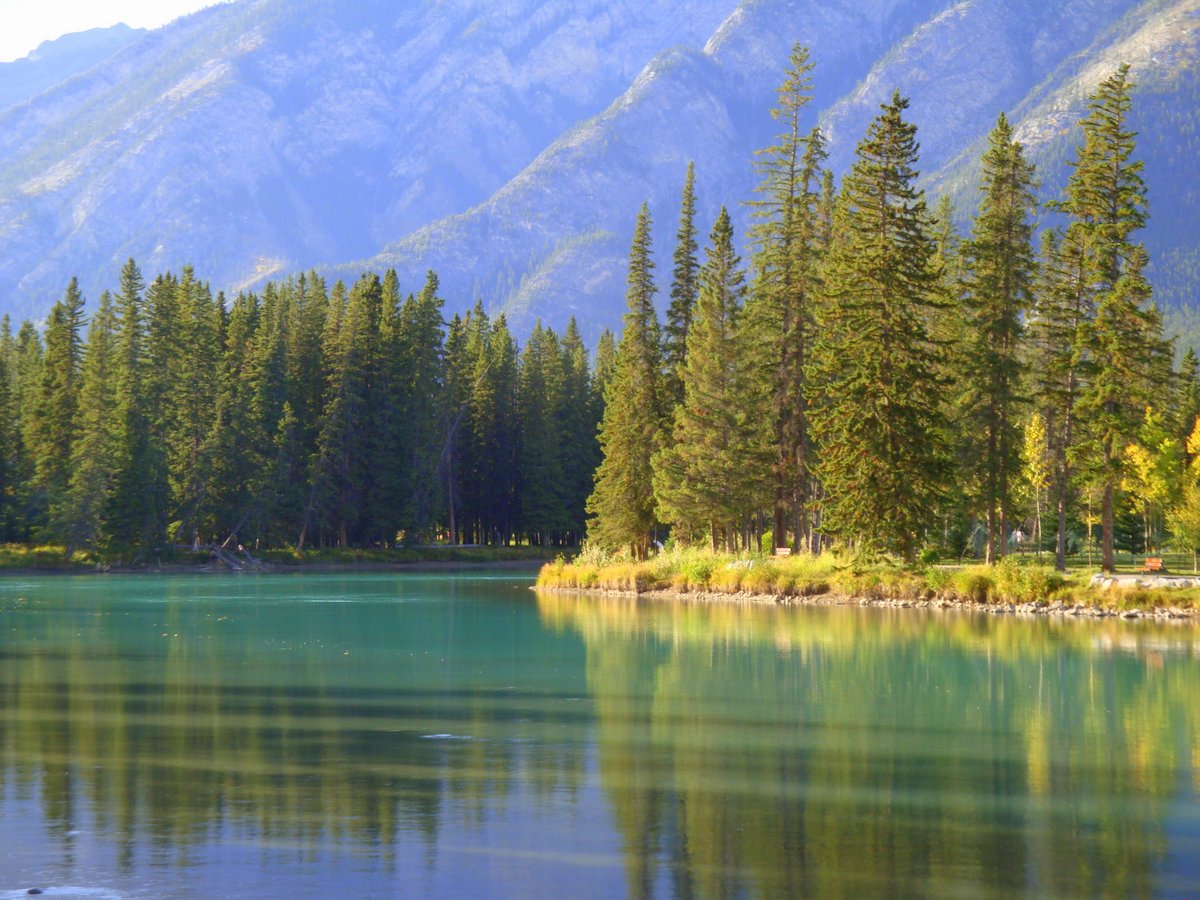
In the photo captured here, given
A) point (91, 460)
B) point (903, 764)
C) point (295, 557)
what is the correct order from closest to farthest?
point (903, 764) → point (91, 460) → point (295, 557)

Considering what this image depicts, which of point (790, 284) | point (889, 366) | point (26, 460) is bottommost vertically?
point (26, 460)

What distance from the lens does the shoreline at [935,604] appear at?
148 feet

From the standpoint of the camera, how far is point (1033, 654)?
1358 inches

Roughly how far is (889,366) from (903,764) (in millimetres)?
35774

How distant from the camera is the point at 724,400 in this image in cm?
6644

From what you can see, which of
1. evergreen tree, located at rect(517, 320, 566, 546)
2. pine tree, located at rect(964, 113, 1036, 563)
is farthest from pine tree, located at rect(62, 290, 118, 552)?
pine tree, located at rect(964, 113, 1036, 563)

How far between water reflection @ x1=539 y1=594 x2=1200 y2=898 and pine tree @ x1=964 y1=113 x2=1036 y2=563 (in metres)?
21.5

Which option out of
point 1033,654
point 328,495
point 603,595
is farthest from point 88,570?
point 1033,654

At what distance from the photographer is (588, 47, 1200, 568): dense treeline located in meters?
53.8

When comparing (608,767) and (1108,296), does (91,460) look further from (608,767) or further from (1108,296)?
(608,767)

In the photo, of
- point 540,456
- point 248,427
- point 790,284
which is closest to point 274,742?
point 790,284

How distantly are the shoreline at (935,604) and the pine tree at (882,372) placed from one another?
7.80 feet

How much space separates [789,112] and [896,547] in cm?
2195

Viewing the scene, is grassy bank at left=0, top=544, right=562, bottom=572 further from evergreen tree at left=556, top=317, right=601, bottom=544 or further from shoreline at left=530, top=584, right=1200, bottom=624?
shoreline at left=530, top=584, right=1200, bottom=624
